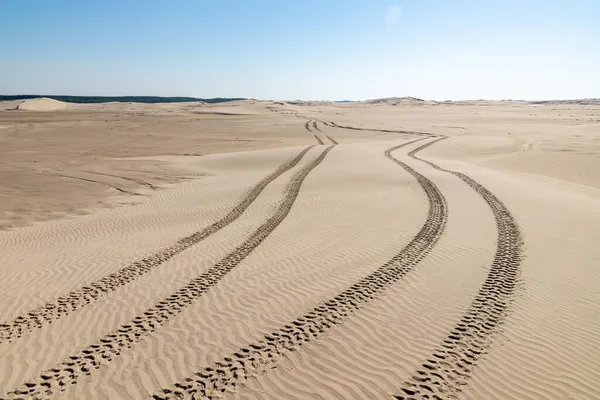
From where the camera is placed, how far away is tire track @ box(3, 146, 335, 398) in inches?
193

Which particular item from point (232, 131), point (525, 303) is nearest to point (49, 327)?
point (525, 303)

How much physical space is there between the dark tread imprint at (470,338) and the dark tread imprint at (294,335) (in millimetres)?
1431

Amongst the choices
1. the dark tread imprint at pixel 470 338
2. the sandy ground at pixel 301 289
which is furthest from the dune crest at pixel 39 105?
the dark tread imprint at pixel 470 338

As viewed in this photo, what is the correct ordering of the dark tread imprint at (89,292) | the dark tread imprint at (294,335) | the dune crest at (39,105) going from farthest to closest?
the dune crest at (39,105) < the dark tread imprint at (89,292) < the dark tread imprint at (294,335)

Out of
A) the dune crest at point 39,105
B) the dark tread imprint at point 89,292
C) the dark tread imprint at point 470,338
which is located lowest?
the dark tread imprint at point 89,292

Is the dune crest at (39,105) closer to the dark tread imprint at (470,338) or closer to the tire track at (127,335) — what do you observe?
the tire track at (127,335)

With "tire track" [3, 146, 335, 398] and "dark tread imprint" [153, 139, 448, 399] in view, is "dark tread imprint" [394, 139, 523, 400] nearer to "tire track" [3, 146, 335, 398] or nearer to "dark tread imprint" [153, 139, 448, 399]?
"dark tread imprint" [153, 139, 448, 399]

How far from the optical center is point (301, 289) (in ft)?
24.0

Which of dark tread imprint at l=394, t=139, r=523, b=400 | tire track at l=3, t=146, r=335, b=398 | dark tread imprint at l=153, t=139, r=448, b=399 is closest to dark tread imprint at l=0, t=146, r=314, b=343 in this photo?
tire track at l=3, t=146, r=335, b=398

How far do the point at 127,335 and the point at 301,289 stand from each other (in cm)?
293

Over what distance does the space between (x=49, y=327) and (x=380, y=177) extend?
46.0ft

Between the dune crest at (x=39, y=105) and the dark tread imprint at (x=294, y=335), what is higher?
the dune crest at (x=39, y=105)

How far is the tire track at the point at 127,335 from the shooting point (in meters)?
4.89

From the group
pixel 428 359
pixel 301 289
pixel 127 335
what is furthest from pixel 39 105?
pixel 428 359
